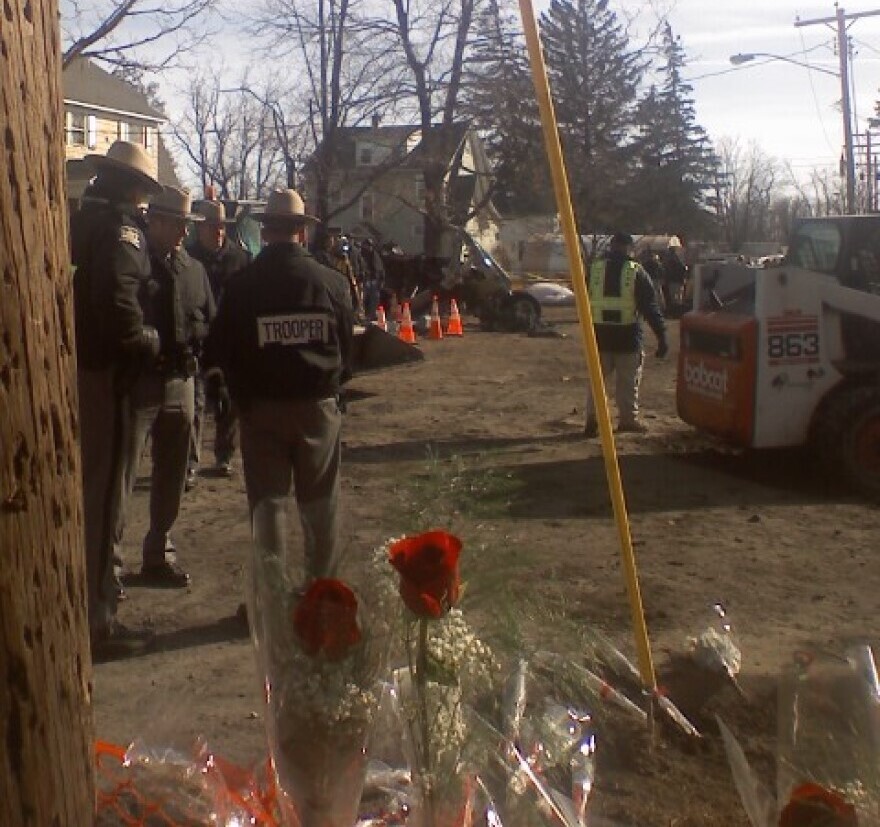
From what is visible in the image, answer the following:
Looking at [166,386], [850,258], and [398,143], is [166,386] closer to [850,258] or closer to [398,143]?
[850,258]

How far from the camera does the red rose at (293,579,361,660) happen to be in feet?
8.75

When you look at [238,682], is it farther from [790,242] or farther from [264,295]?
[790,242]

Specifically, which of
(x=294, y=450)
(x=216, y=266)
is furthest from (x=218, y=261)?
(x=294, y=450)

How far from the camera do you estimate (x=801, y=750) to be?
267 cm

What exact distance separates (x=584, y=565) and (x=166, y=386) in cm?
253

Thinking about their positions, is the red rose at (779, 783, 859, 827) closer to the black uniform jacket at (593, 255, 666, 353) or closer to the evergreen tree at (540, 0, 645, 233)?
the black uniform jacket at (593, 255, 666, 353)

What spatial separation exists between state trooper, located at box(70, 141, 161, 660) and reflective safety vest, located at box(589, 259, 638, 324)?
6.43m

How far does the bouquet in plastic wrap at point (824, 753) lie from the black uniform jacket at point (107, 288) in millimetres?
3520

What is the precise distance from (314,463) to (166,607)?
1.23 meters

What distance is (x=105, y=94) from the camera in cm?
Result: 4669

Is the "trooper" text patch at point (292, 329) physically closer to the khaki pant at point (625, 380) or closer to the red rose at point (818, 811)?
the red rose at point (818, 811)

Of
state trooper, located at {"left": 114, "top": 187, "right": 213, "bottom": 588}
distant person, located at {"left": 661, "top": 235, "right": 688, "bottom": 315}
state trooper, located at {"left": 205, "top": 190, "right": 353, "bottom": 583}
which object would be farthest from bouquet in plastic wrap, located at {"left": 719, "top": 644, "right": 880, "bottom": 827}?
distant person, located at {"left": 661, "top": 235, "right": 688, "bottom": 315}

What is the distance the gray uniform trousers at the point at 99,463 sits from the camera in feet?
18.7

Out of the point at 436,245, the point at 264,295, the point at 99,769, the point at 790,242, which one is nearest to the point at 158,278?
the point at 264,295
